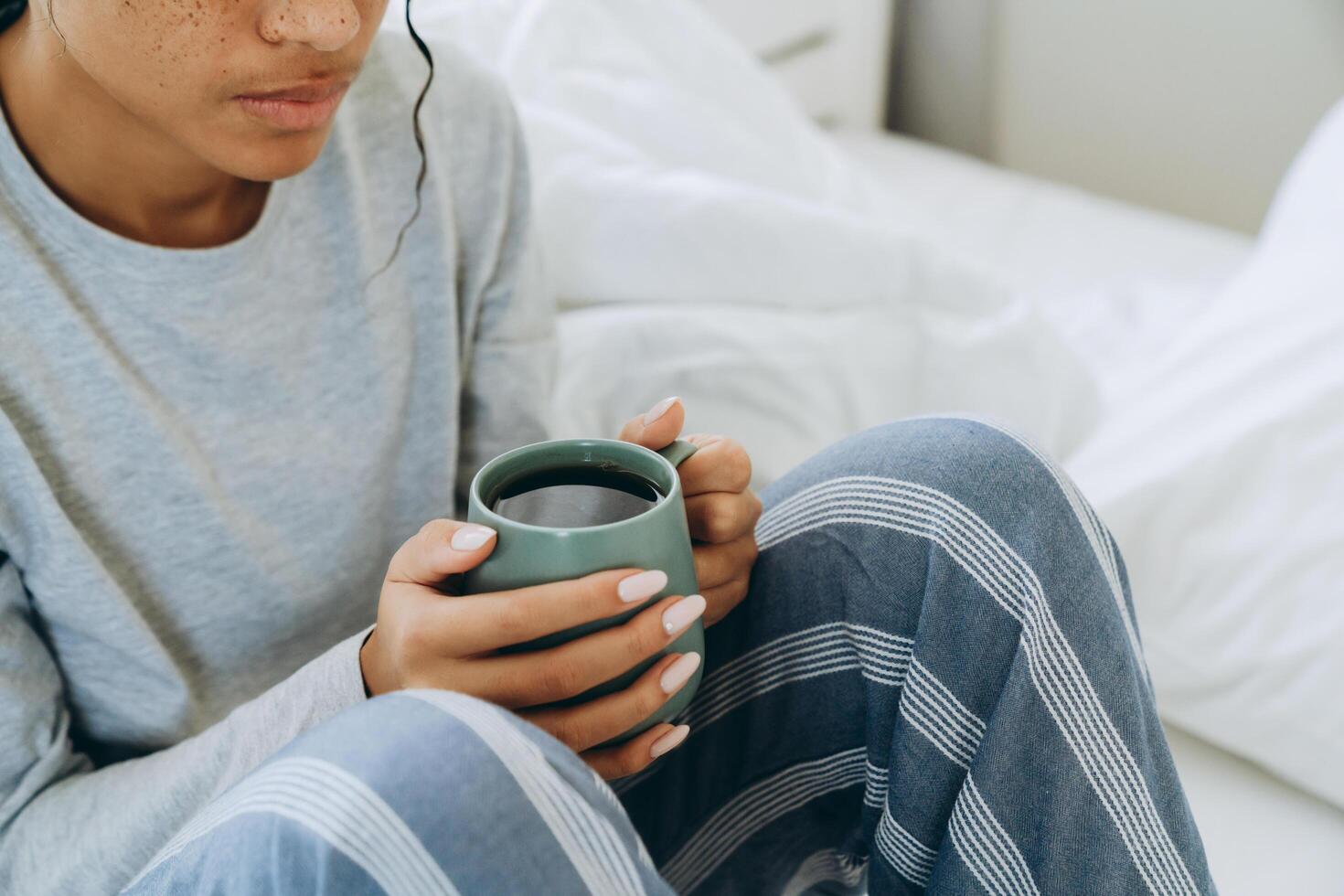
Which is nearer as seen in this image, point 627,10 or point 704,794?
point 704,794

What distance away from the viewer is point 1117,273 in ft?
4.76

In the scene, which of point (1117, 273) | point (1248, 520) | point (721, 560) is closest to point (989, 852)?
point (721, 560)

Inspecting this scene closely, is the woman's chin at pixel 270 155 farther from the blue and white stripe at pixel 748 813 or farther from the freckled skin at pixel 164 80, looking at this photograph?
the blue and white stripe at pixel 748 813

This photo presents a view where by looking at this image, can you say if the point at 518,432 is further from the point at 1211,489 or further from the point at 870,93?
the point at 870,93

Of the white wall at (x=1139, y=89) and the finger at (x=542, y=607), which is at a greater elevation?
the finger at (x=542, y=607)

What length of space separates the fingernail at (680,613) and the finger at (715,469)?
0.36ft

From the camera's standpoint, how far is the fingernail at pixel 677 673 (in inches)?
19.8

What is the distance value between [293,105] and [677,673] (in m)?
0.33

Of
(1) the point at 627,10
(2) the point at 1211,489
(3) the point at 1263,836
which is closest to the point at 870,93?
(1) the point at 627,10

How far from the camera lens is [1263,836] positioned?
2.65ft

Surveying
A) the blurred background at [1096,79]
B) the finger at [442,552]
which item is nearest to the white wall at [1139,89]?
the blurred background at [1096,79]

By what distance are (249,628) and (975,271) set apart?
2.37 ft

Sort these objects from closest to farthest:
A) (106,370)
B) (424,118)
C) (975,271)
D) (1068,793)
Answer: (1068,793), (106,370), (424,118), (975,271)

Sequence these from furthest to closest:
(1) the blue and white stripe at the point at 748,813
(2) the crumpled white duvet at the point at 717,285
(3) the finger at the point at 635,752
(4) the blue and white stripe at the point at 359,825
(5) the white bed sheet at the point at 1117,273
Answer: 1. (2) the crumpled white duvet at the point at 717,285
2. (5) the white bed sheet at the point at 1117,273
3. (1) the blue and white stripe at the point at 748,813
4. (3) the finger at the point at 635,752
5. (4) the blue and white stripe at the point at 359,825
